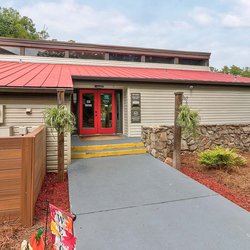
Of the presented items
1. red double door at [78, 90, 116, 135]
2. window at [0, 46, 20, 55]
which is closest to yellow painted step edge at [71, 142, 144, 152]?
red double door at [78, 90, 116, 135]

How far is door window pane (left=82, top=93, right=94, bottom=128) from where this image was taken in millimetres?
10156

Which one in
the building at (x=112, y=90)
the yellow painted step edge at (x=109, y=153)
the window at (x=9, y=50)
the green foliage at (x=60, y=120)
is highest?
the window at (x=9, y=50)

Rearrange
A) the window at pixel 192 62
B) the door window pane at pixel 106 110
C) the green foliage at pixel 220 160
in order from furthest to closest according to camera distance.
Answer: the window at pixel 192 62
the door window pane at pixel 106 110
the green foliage at pixel 220 160

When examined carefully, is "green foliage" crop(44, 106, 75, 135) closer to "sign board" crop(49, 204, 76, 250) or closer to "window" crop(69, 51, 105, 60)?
"sign board" crop(49, 204, 76, 250)

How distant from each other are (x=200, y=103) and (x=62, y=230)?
9620 mm

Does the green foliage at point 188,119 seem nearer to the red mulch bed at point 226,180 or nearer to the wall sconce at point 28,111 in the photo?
the red mulch bed at point 226,180

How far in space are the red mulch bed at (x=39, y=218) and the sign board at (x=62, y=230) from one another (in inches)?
34.7

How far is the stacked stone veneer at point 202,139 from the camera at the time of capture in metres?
6.88

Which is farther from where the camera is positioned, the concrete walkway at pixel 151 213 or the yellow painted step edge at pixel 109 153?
the yellow painted step edge at pixel 109 153

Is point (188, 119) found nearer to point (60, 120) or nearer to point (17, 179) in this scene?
point (60, 120)

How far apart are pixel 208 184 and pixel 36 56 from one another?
39.2 feet

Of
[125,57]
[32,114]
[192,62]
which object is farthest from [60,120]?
[192,62]

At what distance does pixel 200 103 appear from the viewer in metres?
10.3

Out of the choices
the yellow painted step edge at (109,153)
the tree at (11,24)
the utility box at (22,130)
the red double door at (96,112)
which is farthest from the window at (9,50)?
the tree at (11,24)
